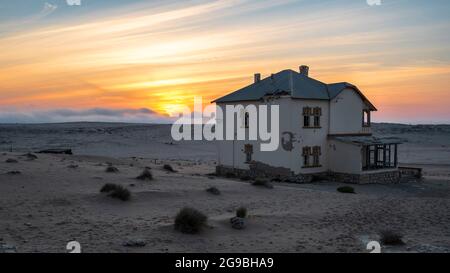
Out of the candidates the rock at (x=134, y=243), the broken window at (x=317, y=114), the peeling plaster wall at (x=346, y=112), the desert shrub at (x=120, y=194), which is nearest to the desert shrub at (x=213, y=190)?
the desert shrub at (x=120, y=194)

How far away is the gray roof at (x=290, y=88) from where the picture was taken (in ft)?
99.4

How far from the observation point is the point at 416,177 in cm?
3356

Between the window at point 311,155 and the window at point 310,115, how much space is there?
5.04 ft

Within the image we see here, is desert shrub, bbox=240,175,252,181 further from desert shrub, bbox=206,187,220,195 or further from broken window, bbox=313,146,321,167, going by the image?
desert shrub, bbox=206,187,220,195

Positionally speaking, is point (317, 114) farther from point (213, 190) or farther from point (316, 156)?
point (213, 190)

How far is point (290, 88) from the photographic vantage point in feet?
98.6

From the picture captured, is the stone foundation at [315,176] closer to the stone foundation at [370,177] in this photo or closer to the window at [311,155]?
the stone foundation at [370,177]

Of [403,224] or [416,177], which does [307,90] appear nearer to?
[416,177]

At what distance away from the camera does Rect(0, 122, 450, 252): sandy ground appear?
12250 millimetres

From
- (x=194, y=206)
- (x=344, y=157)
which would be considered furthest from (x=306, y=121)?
(x=194, y=206)

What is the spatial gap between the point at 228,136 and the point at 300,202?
14.6 metres

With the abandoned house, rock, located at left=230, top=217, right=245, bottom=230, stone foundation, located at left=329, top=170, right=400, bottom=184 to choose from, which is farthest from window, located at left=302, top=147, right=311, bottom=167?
rock, located at left=230, top=217, right=245, bottom=230
